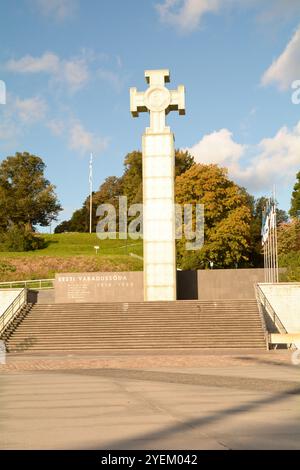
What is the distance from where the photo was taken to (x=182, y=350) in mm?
25812

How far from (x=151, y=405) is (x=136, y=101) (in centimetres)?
2860

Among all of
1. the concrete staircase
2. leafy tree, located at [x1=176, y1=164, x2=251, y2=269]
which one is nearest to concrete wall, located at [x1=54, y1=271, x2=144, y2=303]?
the concrete staircase

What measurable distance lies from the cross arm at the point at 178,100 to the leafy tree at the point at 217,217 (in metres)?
14.9

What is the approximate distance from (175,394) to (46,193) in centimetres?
7362

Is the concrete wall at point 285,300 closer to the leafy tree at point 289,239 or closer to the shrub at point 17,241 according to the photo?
the leafy tree at point 289,239

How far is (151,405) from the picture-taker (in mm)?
11102

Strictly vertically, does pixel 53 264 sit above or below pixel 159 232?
below

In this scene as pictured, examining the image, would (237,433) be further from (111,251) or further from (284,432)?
(111,251)

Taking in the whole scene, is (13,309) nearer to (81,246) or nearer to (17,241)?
(17,241)

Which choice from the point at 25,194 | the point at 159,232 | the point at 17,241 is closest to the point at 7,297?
the point at 159,232

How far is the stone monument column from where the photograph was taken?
117ft

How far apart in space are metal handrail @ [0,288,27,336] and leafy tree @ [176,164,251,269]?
760 inches

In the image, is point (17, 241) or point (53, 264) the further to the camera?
point (17, 241)

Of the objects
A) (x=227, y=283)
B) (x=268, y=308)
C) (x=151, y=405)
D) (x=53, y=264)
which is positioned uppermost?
(x=53, y=264)
